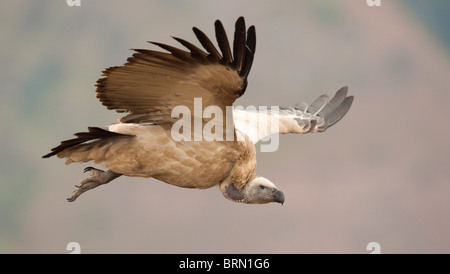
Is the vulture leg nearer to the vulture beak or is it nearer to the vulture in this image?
the vulture

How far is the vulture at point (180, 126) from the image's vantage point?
7504mm

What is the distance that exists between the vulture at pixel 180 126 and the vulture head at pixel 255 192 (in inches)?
0.4

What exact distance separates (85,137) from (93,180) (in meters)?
0.87

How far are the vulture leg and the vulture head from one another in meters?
1.27

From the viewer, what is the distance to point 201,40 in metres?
7.32

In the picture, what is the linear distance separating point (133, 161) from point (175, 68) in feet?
4.15

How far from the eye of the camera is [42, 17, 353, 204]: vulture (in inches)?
295

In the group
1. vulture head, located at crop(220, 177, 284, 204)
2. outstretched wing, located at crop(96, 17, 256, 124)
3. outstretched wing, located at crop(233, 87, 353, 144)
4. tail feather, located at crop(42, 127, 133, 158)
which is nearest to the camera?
outstretched wing, located at crop(96, 17, 256, 124)

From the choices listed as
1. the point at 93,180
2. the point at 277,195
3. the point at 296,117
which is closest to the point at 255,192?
the point at 277,195

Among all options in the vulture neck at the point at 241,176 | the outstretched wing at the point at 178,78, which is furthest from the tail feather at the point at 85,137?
the vulture neck at the point at 241,176

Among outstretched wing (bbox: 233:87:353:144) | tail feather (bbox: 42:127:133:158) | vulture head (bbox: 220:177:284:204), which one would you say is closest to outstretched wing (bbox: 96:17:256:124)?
tail feather (bbox: 42:127:133:158)

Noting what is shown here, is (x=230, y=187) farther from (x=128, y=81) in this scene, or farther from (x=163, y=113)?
(x=128, y=81)

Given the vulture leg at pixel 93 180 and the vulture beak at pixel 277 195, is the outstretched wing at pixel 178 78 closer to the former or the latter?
the vulture leg at pixel 93 180

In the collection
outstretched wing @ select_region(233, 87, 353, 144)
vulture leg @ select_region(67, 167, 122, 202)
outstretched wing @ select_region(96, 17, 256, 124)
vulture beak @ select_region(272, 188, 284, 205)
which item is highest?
outstretched wing @ select_region(233, 87, 353, 144)
